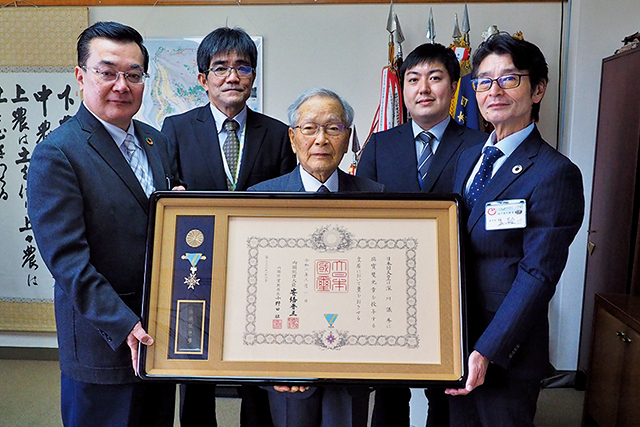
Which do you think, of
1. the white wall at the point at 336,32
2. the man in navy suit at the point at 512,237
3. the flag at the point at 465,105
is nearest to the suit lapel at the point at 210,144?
the man in navy suit at the point at 512,237

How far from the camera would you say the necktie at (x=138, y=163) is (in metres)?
1.58

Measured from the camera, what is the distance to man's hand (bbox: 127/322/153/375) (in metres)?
1.35

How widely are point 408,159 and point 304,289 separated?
0.81 meters

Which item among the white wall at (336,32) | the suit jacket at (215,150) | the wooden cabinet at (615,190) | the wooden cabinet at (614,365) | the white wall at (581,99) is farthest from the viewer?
the white wall at (336,32)

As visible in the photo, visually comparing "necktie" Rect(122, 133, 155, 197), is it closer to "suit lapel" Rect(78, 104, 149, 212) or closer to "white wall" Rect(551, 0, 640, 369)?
"suit lapel" Rect(78, 104, 149, 212)

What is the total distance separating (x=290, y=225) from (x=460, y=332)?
1.69 ft

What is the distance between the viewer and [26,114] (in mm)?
3482

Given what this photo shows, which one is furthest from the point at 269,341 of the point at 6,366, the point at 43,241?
the point at 6,366

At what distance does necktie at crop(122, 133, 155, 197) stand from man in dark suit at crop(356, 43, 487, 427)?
2.72 feet

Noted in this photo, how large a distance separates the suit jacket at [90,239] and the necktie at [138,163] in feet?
0.19

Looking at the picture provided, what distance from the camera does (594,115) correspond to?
125 inches

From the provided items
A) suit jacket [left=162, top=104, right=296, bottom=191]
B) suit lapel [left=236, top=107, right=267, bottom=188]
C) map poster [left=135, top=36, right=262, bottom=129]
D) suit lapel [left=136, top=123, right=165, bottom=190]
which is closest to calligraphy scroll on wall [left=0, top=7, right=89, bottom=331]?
map poster [left=135, top=36, right=262, bottom=129]

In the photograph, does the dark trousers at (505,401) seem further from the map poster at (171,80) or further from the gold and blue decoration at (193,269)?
the map poster at (171,80)

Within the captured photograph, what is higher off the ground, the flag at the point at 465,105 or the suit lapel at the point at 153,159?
the flag at the point at 465,105
